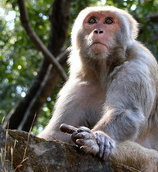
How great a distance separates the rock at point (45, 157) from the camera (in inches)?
158

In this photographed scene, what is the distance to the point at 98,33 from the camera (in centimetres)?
583

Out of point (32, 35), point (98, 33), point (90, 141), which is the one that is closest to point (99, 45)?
point (98, 33)

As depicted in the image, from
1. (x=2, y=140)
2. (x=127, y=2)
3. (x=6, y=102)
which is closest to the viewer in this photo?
(x=2, y=140)

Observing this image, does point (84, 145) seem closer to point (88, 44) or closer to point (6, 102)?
point (88, 44)

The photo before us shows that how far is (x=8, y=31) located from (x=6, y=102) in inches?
95.9

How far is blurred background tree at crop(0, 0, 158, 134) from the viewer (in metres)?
10.3

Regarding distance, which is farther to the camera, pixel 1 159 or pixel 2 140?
pixel 2 140

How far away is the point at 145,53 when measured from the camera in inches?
231

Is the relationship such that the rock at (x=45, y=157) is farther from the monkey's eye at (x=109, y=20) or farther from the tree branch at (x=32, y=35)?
the tree branch at (x=32, y=35)

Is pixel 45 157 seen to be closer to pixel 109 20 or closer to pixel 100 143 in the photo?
pixel 100 143

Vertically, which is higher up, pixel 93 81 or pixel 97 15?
pixel 97 15

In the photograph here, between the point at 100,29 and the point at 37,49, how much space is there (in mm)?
4514

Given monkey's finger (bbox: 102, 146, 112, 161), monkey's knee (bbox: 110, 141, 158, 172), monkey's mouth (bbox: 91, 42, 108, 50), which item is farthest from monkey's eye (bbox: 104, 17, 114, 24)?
monkey's finger (bbox: 102, 146, 112, 161)

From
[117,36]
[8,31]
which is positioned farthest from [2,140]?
[8,31]
